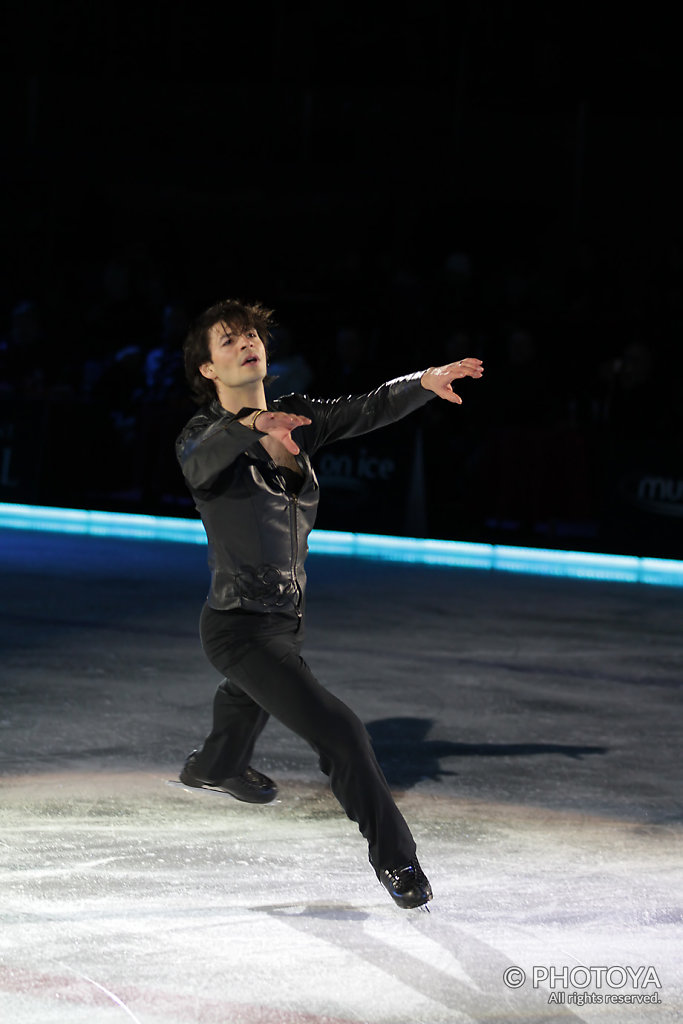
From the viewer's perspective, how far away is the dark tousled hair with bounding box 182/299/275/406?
430 centimetres

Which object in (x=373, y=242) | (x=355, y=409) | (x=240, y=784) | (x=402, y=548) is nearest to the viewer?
(x=355, y=409)

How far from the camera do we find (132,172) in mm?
20172

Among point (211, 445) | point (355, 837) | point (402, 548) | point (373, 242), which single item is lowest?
point (355, 837)

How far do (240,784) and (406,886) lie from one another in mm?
916

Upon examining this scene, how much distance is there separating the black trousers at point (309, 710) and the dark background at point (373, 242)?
8.96 m

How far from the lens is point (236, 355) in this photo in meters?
4.25

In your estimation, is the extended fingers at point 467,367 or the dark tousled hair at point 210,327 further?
the extended fingers at point 467,367

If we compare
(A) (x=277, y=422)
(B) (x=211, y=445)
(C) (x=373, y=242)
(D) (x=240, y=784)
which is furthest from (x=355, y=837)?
(C) (x=373, y=242)

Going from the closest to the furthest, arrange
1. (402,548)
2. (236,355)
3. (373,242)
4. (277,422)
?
(277,422), (236,355), (402,548), (373,242)

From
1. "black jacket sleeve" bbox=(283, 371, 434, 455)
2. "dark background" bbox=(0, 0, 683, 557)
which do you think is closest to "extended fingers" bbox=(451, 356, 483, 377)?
"black jacket sleeve" bbox=(283, 371, 434, 455)

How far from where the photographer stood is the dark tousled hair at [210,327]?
4.30 m

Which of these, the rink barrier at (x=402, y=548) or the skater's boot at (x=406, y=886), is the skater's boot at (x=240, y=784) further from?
the rink barrier at (x=402, y=548)

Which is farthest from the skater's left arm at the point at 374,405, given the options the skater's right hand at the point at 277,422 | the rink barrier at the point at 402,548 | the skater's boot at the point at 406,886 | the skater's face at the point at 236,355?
the rink barrier at the point at 402,548

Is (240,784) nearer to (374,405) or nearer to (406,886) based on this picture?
(406,886)
